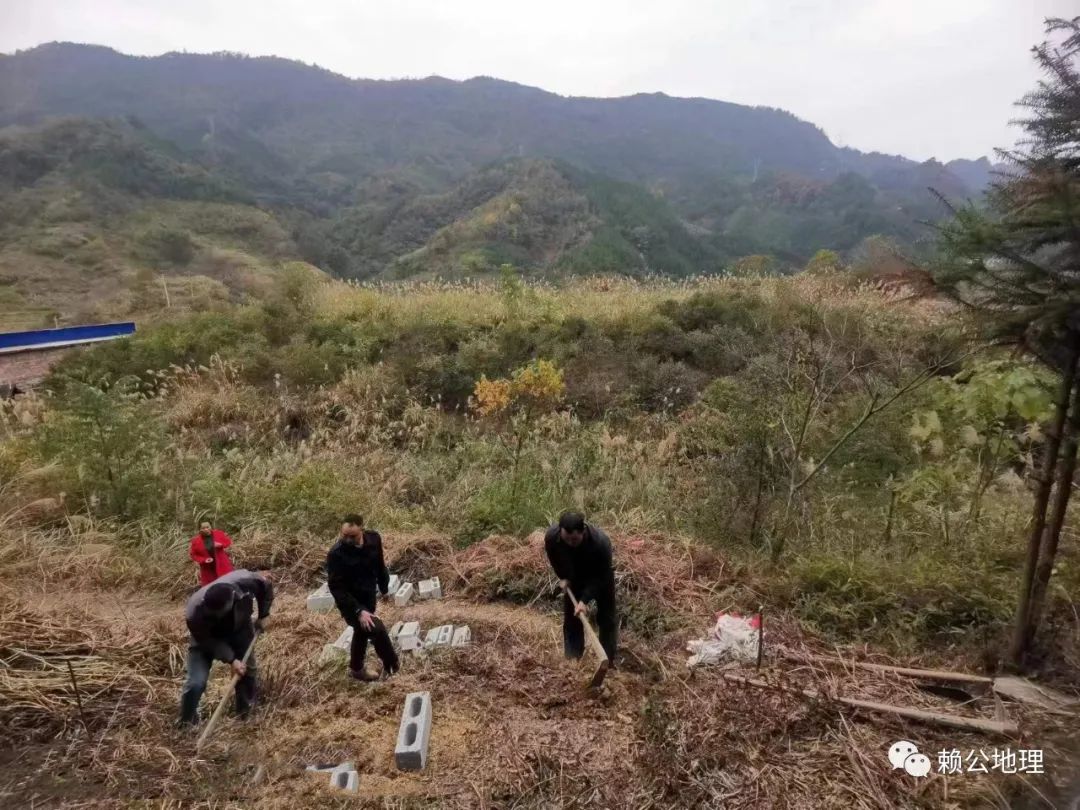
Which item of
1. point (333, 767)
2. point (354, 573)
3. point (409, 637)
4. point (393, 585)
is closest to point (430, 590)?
point (393, 585)

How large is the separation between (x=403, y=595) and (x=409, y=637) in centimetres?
80

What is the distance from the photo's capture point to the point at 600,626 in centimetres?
397

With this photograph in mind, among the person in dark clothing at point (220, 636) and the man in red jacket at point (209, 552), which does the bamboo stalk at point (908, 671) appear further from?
the man in red jacket at point (209, 552)

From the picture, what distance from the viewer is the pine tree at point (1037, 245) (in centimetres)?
244

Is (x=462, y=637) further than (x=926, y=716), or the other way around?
(x=462, y=637)

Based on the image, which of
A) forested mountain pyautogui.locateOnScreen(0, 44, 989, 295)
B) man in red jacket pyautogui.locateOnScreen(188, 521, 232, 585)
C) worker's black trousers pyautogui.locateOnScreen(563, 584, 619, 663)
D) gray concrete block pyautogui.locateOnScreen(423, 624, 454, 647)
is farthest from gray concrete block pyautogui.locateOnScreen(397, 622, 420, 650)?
forested mountain pyautogui.locateOnScreen(0, 44, 989, 295)

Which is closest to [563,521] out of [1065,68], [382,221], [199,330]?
[1065,68]

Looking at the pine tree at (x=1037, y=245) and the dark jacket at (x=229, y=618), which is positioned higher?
the pine tree at (x=1037, y=245)

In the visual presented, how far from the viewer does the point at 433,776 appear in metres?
2.98

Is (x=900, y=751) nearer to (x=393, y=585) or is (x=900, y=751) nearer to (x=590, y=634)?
(x=590, y=634)

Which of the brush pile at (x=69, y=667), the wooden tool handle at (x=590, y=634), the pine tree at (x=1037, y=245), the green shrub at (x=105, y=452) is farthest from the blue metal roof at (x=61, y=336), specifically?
the pine tree at (x=1037, y=245)

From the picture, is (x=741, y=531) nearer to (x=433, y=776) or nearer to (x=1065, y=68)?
(x=433, y=776)

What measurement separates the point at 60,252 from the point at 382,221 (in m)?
24.5

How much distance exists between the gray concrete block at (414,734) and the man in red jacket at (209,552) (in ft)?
6.10
